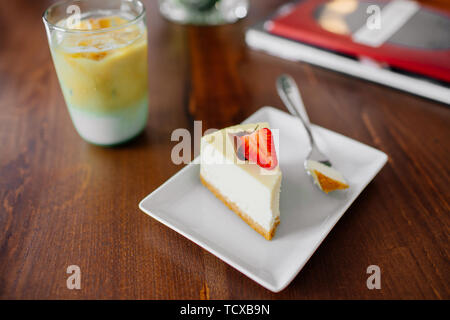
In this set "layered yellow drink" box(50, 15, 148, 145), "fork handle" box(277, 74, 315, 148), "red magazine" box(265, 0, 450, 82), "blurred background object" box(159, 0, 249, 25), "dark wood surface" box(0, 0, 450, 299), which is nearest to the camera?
"dark wood surface" box(0, 0, 450, 299)

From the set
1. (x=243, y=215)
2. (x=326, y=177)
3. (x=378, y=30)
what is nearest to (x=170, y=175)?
(x=243, y=215)

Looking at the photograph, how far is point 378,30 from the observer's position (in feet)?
3.15

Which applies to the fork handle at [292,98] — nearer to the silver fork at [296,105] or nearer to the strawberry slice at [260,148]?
the silver fork at [296,105]

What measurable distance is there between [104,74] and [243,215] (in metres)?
0.31

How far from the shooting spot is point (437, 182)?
652 mm

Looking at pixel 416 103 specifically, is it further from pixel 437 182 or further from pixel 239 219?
pixel 239 219

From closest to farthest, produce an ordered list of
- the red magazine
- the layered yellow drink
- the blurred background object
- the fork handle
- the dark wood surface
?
the dark wood surface
the layered yellow drink
the fork handle
the red magazine
the blurred background object

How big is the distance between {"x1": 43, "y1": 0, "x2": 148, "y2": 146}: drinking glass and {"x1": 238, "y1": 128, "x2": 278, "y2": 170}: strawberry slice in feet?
0.72

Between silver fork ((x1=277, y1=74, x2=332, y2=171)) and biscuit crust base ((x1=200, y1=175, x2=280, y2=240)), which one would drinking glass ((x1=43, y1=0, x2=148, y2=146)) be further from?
silver fork ((x1=277, y1=74, x2=332, y2=171))

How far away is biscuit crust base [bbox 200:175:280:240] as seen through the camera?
1.83 ft

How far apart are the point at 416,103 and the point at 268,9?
579 millimetres

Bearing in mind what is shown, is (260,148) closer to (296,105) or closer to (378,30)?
(296,105)

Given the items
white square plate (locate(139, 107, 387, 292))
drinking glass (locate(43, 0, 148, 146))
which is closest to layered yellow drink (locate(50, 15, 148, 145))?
drinking glass (locate(43, 0, 148, 146))
